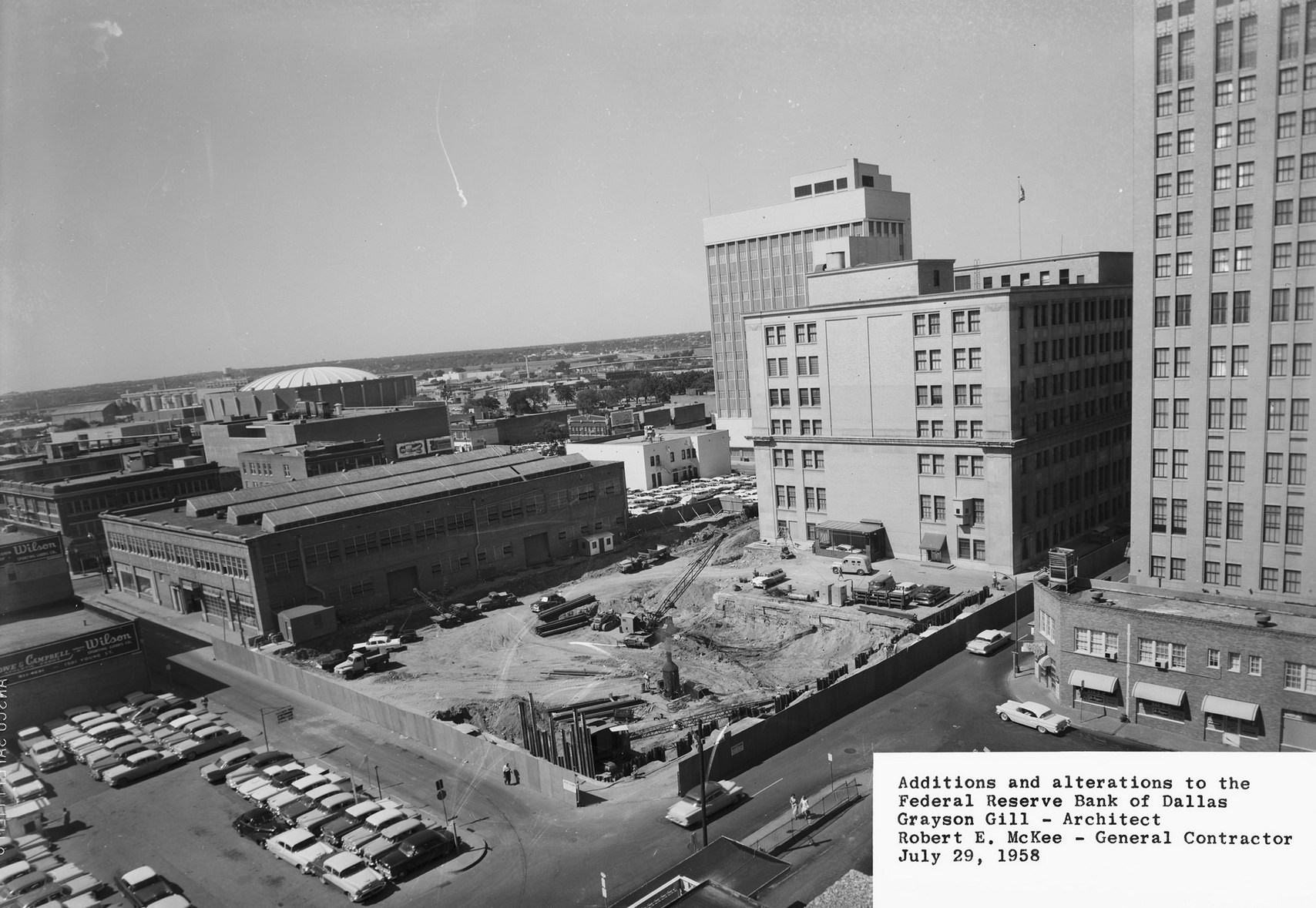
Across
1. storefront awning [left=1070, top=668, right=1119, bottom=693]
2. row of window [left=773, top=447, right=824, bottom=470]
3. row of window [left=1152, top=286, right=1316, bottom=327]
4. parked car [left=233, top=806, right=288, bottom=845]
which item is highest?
row of window [left=1152, top=286, right=1316, bottom=327]

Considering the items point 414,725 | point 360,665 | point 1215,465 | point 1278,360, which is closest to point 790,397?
point 1215,465

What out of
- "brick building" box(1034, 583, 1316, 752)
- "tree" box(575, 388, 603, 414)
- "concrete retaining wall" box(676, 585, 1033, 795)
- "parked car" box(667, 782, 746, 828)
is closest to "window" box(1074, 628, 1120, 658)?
"brick building" box(1034, 583, 1316, 752)

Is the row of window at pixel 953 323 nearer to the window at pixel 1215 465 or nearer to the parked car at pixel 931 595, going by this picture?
the window at pixel 1215 465

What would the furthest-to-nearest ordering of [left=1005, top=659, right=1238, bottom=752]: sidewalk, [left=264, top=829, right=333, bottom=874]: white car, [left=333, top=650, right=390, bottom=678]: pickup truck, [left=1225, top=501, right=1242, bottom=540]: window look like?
[left=333, top=650, right=390, bottom=678]: pickup truck
[left=1225, top=501, right=1242, bottom=540]: window
[left=1005, top=659, right=1238, bottom=752]: sidewalk
[left=264, top=829, right=333, bottom=874]: white car

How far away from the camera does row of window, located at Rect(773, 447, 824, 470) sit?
1865 inches

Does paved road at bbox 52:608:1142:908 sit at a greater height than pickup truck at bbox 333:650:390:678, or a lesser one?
greater

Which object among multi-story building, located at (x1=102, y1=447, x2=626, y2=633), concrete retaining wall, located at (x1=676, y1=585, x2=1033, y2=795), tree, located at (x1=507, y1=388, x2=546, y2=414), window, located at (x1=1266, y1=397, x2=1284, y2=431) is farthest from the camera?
tree, located at (x1=507, y1=388, x2=546, y2=414)

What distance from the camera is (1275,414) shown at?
2909 cm

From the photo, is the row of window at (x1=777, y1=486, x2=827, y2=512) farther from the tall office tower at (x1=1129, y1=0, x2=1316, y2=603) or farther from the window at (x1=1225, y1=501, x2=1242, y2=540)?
the window at (x1=1225, y1=501, x2=1242, y2=540)

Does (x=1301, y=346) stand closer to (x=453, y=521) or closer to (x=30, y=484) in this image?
(x=453, y=521)

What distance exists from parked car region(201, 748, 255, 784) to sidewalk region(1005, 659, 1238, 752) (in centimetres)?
2510

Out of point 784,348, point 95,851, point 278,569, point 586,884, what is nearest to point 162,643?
point 278,569

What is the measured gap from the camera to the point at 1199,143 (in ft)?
95.1

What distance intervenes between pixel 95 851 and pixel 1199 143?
40593 mm
